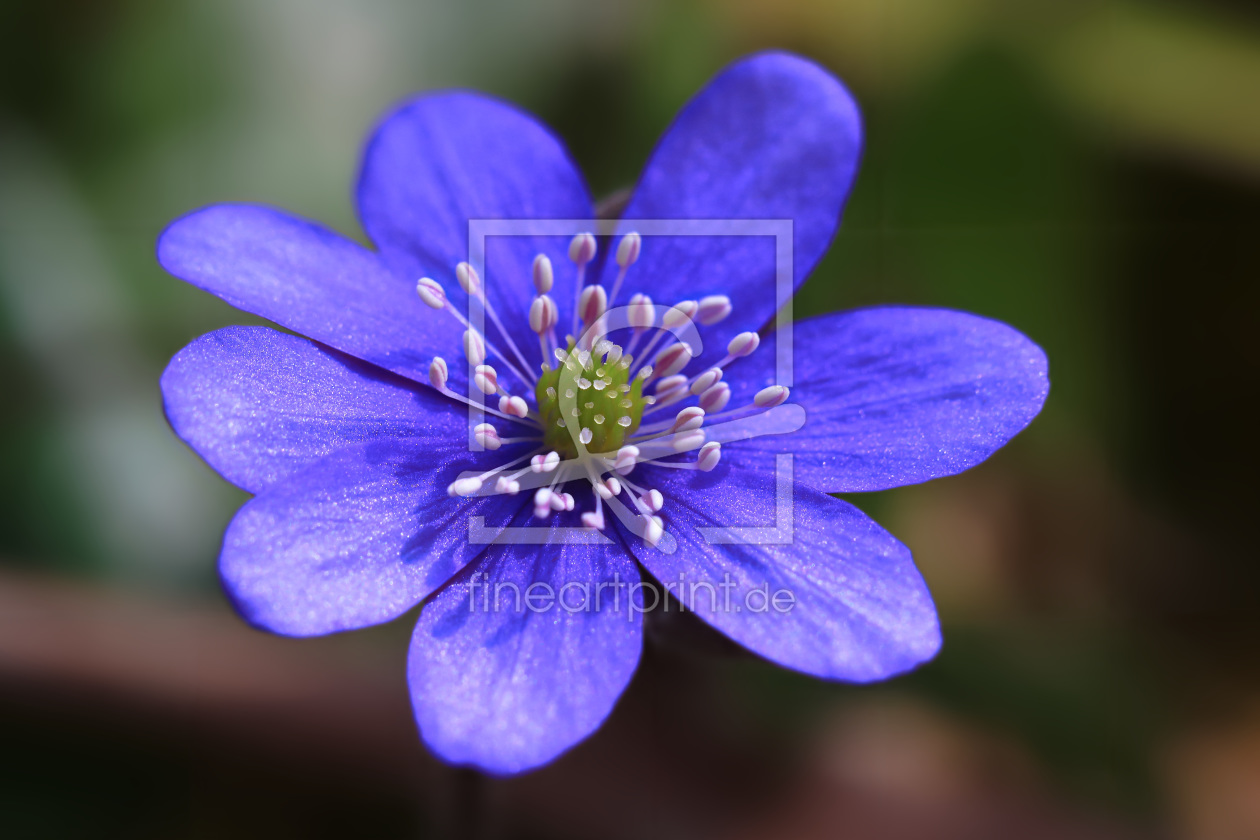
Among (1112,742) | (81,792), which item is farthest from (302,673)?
(1112,742)

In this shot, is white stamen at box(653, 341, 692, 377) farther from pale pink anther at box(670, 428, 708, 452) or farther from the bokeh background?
the bokeh background

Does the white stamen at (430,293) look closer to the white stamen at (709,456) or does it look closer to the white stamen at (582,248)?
the white stamen at (582,248)

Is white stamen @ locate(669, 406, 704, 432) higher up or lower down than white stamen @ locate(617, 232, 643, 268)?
lower down

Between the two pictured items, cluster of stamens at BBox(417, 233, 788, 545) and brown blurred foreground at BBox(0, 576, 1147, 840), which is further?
brown blurred foreground at BBox(0, 576, 1147, 840)

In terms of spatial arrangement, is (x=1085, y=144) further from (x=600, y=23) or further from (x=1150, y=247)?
(x=600, y=23)

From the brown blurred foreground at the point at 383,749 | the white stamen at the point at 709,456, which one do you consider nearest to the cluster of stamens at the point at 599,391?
the white stamen at the point at 709,456

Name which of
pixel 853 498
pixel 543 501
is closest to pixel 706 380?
pixel 543 501

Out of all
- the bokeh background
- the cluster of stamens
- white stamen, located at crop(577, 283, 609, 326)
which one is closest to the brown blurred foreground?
the bokeh background

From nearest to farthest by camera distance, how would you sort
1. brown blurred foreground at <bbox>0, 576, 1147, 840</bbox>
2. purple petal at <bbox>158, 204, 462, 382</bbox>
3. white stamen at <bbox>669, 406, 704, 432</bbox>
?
purple petal at <bbox>158, 204, 462, 382</bbox>
white stamen at <bbox>669, 406, 704, 432</bbox>
brown blurred foreground at <bbox>0, 576, 1147, 840</bbox>
